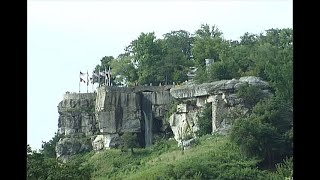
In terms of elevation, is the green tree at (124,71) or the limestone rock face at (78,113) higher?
the green tree at (124,71)

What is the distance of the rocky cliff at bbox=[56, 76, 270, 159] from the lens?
3200 cm

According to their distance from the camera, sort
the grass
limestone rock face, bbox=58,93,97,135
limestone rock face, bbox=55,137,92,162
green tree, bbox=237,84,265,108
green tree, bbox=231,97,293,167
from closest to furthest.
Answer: the grass
green tree, bbox=231,97,293,167
green tree, bbox=237,84,265,108
limestone rock face, bbox=55,137,92,162
limestone rock face, bbox=58,93,97,135

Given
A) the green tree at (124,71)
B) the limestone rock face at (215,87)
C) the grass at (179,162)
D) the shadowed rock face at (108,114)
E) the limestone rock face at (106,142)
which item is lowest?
the grass at (179,162)

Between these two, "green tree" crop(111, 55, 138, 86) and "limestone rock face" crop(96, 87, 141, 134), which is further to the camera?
"green tree" crop(111, 55, 138, 86)

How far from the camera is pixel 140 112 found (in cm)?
3481

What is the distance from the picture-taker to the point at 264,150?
30.0 m

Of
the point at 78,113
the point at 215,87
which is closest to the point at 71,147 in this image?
the point at 78,113

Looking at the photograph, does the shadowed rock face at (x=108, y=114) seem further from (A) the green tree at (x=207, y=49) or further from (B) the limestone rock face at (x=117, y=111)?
(A) the green tree at (x=207, y=49)

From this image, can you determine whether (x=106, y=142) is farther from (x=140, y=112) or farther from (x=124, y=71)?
(x=124, y=71)

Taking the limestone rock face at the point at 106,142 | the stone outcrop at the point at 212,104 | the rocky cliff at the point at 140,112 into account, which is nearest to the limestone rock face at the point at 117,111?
the rocky cliff at the point at 140,112

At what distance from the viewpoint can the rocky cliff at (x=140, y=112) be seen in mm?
32000

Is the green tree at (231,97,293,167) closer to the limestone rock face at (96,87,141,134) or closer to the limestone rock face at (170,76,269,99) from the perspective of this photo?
the limestone rock face at (170,76,269,99)

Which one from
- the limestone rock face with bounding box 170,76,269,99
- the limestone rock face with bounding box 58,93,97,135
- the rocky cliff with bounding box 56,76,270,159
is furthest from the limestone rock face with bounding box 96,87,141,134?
the limestone rock face with bounding box 170,76,269,99
